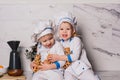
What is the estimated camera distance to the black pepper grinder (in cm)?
202

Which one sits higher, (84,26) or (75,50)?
(84,26)

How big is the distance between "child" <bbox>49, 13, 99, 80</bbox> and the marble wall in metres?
0.28

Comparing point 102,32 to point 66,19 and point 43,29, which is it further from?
point 43,29

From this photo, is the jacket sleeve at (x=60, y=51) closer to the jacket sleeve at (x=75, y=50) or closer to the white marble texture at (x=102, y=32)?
the jacket sleeve at (x=75, y=50)

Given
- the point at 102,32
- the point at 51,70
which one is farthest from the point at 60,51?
the point at 102,32

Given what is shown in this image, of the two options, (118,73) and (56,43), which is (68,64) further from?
(118,73)

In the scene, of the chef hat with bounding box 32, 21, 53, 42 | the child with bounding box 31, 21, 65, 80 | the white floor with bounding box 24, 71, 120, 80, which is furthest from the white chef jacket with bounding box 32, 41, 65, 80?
the white floor with bounding box 24, 71, 120, 80

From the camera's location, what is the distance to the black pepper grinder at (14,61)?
2.02 m

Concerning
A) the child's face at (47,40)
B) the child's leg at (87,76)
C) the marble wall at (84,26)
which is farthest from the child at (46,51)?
the marble wall at (84,26)

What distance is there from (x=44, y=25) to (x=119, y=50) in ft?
2.31

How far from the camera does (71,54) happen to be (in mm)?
1851

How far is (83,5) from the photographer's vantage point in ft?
7.17

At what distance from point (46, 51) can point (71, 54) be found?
0.59 ft

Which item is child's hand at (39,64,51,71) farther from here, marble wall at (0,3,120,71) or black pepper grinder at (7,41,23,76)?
marble wall at (0,3,120,71)
